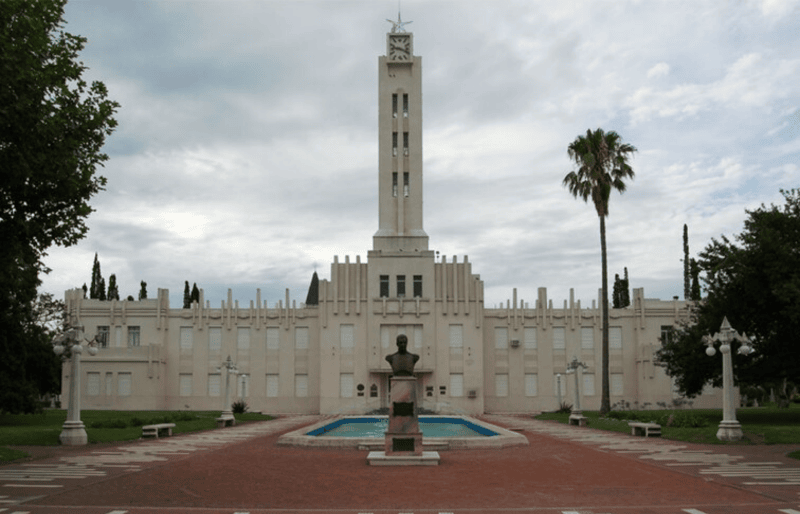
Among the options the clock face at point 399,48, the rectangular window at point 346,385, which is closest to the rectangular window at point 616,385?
the rectangular window at point 346,385

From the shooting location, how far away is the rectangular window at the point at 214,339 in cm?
5491

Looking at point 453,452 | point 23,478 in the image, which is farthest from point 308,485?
point 453,452

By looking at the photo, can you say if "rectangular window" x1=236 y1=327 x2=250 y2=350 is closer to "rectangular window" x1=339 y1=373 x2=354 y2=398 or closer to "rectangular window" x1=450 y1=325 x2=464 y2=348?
"rectangular window" x1=339 y1=373 x2=354 y2=398

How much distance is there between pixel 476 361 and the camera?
53.1 metres

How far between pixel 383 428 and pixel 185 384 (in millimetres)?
23600

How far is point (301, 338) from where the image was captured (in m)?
55.2

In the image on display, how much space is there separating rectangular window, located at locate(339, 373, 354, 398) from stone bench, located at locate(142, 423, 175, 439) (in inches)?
986

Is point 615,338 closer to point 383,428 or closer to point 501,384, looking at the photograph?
point 501,384

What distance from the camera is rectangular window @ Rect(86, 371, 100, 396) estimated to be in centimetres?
5300

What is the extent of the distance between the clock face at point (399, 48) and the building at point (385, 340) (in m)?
4.38

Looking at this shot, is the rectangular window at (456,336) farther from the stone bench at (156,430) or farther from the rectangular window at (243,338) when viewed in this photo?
the stone bench at (156,430)

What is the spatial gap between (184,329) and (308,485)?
142 feet

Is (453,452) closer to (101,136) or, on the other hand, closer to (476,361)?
(101,136)

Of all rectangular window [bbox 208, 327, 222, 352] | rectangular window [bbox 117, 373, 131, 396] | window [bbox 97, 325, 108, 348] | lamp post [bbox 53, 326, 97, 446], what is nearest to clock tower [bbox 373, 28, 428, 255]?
rectangular window [bbox 208, 327, 222, 352]
